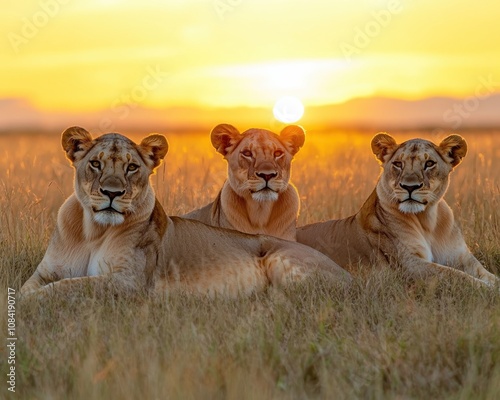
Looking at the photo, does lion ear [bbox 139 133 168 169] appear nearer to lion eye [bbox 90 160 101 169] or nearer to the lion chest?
lion eye [bbox 90 160 101 169]

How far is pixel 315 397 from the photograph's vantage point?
4941 millimetres

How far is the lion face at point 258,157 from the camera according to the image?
834cm

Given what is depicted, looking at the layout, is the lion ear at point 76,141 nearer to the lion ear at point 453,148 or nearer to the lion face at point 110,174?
the lion face at point 110,174

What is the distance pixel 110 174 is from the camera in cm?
688

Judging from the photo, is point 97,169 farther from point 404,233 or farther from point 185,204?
point 185,204

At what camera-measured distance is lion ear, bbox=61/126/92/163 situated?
7.14 metres

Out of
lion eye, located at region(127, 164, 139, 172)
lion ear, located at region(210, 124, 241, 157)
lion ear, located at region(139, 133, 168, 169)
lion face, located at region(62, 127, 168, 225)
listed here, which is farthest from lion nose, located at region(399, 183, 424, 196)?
lion eye, located at region(127, 164, 139, 172)

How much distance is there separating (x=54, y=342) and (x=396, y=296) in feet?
7.55

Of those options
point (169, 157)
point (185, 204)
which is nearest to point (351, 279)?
point (185, 204)

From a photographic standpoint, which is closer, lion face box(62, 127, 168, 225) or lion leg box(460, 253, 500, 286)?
lion face box(62, 127, 168, 225)
